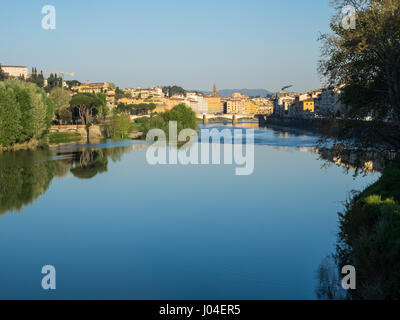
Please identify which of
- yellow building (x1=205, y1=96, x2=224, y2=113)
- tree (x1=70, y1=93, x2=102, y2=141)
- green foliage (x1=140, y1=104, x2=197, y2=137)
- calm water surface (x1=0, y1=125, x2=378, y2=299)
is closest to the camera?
calm water surface (x1=0, y1=125, x2=378, y2=299)

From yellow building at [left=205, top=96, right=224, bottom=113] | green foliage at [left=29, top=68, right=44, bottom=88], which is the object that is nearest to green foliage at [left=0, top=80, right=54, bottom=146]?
green foliage at [left=29, top=68, right=44, bottom=88]

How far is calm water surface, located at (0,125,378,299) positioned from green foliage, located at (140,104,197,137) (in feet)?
64.0

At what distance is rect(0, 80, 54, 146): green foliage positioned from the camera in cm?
2303

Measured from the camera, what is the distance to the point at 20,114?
77.8ft

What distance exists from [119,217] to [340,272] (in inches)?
209

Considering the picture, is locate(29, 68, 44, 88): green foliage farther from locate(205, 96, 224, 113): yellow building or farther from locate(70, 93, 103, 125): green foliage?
locate(205, 96, 224, 113): yellow building

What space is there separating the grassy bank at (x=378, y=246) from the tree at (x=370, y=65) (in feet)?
4.54

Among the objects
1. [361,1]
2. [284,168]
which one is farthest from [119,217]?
[284,168]

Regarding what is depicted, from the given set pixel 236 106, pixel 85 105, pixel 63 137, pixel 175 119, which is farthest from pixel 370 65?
pixel 236 106

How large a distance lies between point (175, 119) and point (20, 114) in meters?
15.7

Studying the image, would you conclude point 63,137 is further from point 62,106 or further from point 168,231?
point 168,231

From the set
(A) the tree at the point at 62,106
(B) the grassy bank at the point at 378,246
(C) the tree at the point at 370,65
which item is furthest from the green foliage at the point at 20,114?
(B) the grassy bank at the point at 378,246

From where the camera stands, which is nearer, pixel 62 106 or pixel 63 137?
pixel 63 137

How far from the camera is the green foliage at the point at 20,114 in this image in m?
23.0
